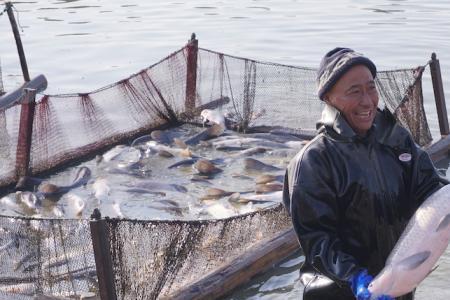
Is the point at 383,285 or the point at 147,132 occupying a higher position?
the point at 383,285

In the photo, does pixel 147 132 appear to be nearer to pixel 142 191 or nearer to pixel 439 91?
pixel 142 191

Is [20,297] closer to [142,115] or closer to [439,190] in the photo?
[439,190]

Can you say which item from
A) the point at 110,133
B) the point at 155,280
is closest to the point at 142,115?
the point at 110,133

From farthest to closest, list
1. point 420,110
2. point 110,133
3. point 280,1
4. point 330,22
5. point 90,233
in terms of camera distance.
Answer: point 280,1 < point 330,22 < point 110,133 < point 420,110 < point 90,233

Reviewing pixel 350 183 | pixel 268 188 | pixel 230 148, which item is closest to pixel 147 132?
pixel 230 148

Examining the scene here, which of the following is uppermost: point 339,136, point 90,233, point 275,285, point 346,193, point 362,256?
point 339,136

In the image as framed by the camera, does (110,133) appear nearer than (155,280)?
No

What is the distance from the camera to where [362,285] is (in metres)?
3.46

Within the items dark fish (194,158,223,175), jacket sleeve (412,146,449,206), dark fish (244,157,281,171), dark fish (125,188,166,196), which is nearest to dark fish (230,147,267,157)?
dark fish (244,157,281,171)

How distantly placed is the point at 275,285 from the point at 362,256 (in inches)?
127

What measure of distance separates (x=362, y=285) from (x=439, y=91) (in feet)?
20.9

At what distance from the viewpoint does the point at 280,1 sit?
24938 millimetres

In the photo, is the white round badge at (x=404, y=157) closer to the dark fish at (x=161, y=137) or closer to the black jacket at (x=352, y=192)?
the black jacket at (x=352, y=192)

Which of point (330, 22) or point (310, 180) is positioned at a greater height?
point (310, 180)
